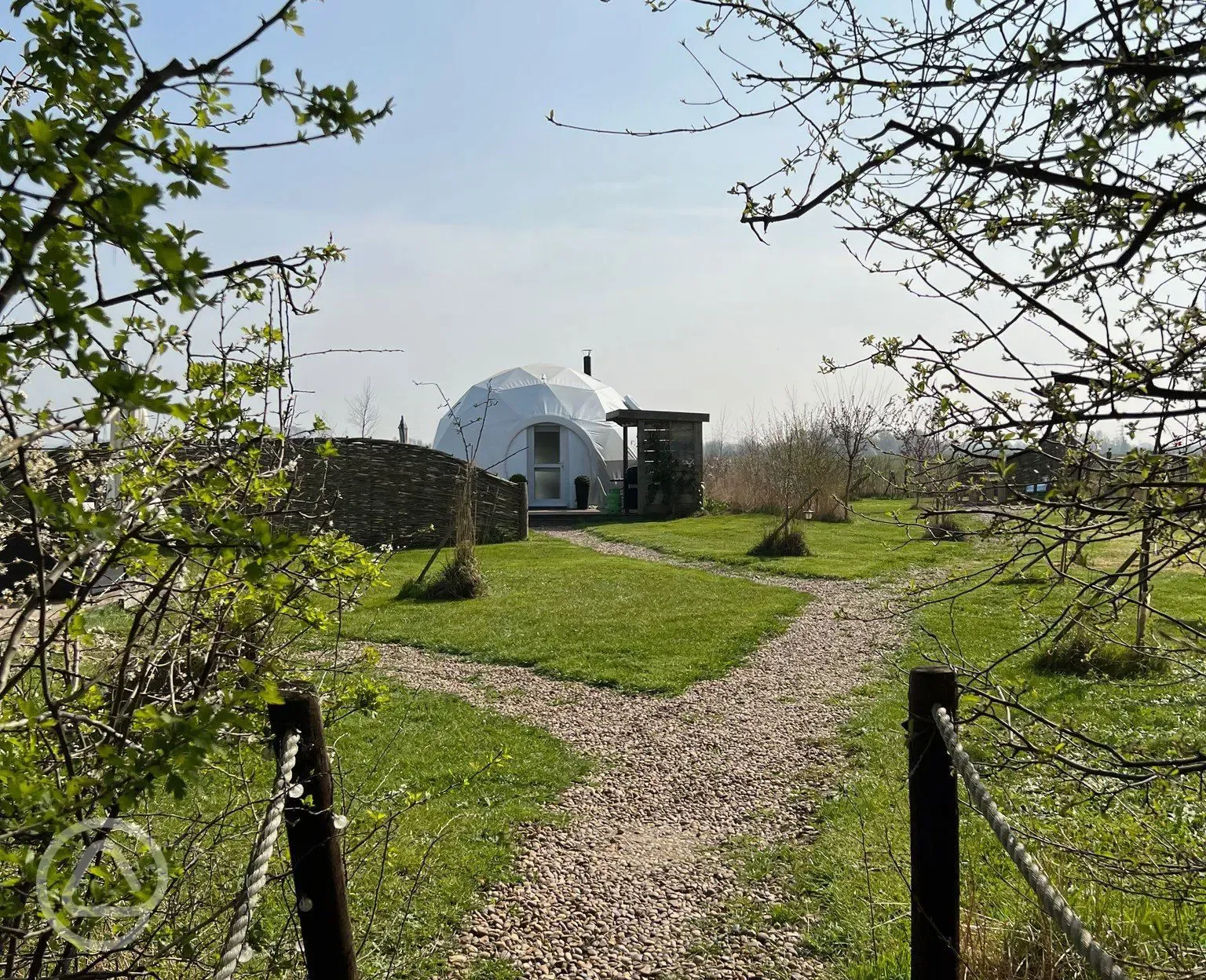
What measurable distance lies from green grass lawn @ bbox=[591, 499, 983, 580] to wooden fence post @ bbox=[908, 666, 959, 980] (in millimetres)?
8329

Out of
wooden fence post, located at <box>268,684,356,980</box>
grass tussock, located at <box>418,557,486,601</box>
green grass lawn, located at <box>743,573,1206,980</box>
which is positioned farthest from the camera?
grass tussock, located at <box>418,557,486,601</box>

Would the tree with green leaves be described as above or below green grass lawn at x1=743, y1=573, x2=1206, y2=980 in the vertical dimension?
above

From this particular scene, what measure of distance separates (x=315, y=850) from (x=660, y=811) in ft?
9.80

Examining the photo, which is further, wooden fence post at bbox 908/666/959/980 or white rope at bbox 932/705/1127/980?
wooden fence post at bbox 908/666/959/980

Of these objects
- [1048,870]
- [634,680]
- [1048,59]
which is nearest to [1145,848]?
[1048,870]

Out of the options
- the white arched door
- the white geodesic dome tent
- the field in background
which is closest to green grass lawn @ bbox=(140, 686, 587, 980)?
the field in background

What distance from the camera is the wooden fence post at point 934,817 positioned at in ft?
6.90

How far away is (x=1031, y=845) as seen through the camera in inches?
140

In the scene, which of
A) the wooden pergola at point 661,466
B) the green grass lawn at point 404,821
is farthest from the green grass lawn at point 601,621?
the wooden pergola at point 661,466

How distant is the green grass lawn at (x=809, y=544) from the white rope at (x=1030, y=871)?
27.8 ft

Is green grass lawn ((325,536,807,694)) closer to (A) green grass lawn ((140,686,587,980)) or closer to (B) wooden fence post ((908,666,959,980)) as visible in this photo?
(A) green grass lawn ((140,686,587,980))

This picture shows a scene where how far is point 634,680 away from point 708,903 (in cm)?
348

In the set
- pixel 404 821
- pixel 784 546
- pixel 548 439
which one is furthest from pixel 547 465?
pixel 404 821

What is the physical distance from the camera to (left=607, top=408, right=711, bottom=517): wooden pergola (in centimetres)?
2372
